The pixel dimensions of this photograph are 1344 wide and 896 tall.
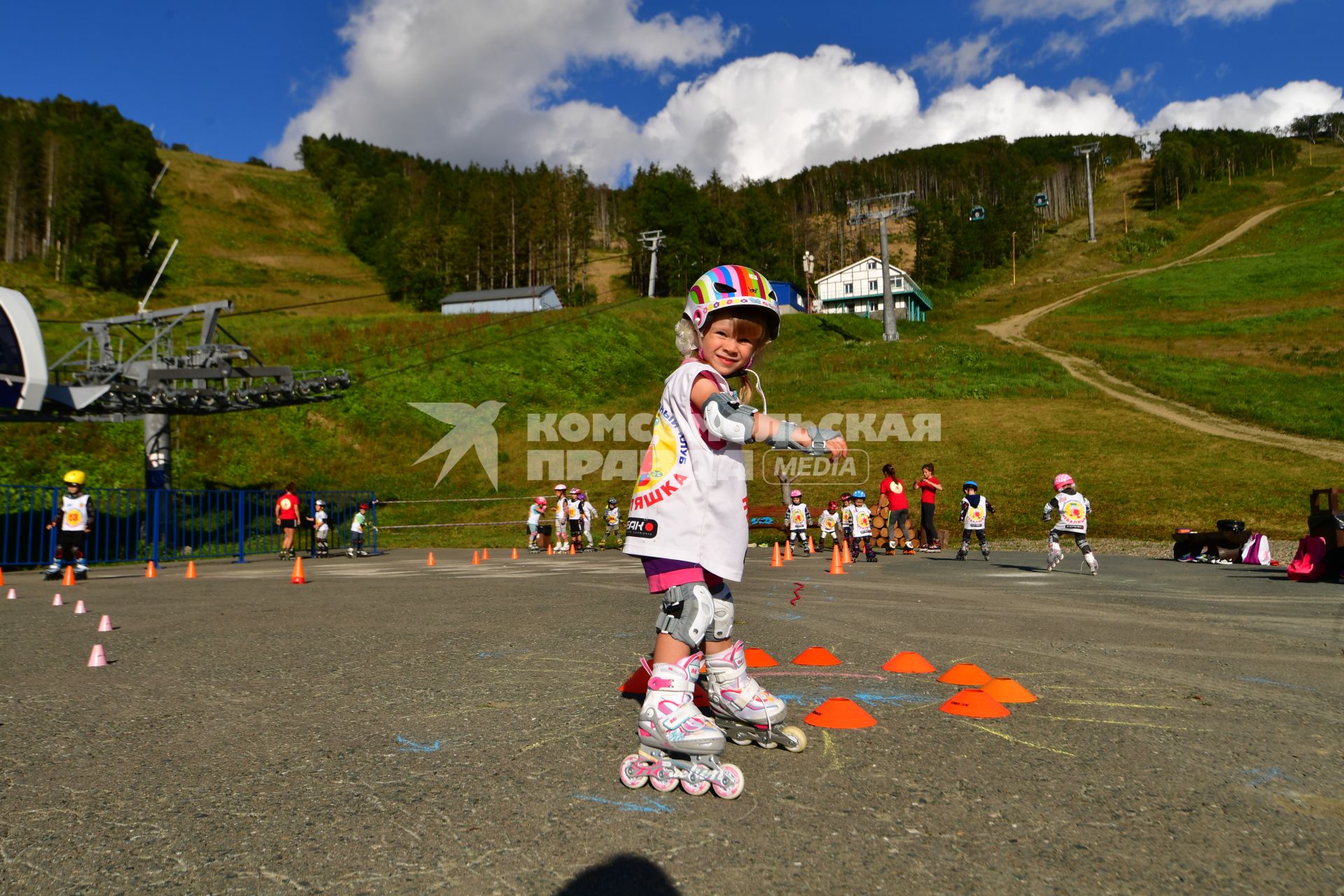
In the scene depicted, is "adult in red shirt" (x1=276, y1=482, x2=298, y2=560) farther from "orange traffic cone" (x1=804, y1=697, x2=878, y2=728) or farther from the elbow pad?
the elbow pad

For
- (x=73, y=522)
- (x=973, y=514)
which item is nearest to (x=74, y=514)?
(x=73, y=522)

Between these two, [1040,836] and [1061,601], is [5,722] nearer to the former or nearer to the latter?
[1040,836]

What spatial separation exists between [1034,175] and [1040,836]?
548 feet

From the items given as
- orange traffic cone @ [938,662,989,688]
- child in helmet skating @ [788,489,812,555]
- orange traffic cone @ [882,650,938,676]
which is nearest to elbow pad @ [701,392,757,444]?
orange traffic cone @ [938,662,989,688]

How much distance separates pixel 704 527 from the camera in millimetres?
3602

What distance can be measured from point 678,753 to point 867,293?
329 feet

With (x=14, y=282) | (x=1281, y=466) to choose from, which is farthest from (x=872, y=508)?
(x=14, y=282)

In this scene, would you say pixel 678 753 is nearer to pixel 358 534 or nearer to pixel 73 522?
pixel 73 522

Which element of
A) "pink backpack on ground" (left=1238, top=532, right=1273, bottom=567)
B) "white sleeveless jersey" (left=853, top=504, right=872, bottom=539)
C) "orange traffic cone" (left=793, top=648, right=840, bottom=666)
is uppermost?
"white sleeveless jersey" (left=853, top=504, right=872, bottom=539)

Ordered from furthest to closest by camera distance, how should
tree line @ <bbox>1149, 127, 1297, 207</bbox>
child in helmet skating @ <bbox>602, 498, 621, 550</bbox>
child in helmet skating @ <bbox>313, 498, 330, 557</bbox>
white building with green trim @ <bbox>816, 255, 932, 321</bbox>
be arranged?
tree line @ <bbox>1149, 127, 1297, 207</bbox> < white building with green trim @ <bbox>816, 255, 932, 321</bbox> < child in helmet skating @ <bbox>602, 498, 621, 550</bbox> < child in helmet skating @ <bbox>313, 498, 330, 557</bbox>

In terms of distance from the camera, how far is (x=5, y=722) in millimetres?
4211

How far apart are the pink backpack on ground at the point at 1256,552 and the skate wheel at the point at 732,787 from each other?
18800 mm

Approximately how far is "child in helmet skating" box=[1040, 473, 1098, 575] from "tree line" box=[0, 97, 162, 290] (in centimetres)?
9171

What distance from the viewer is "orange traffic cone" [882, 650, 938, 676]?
5527 millimetres
